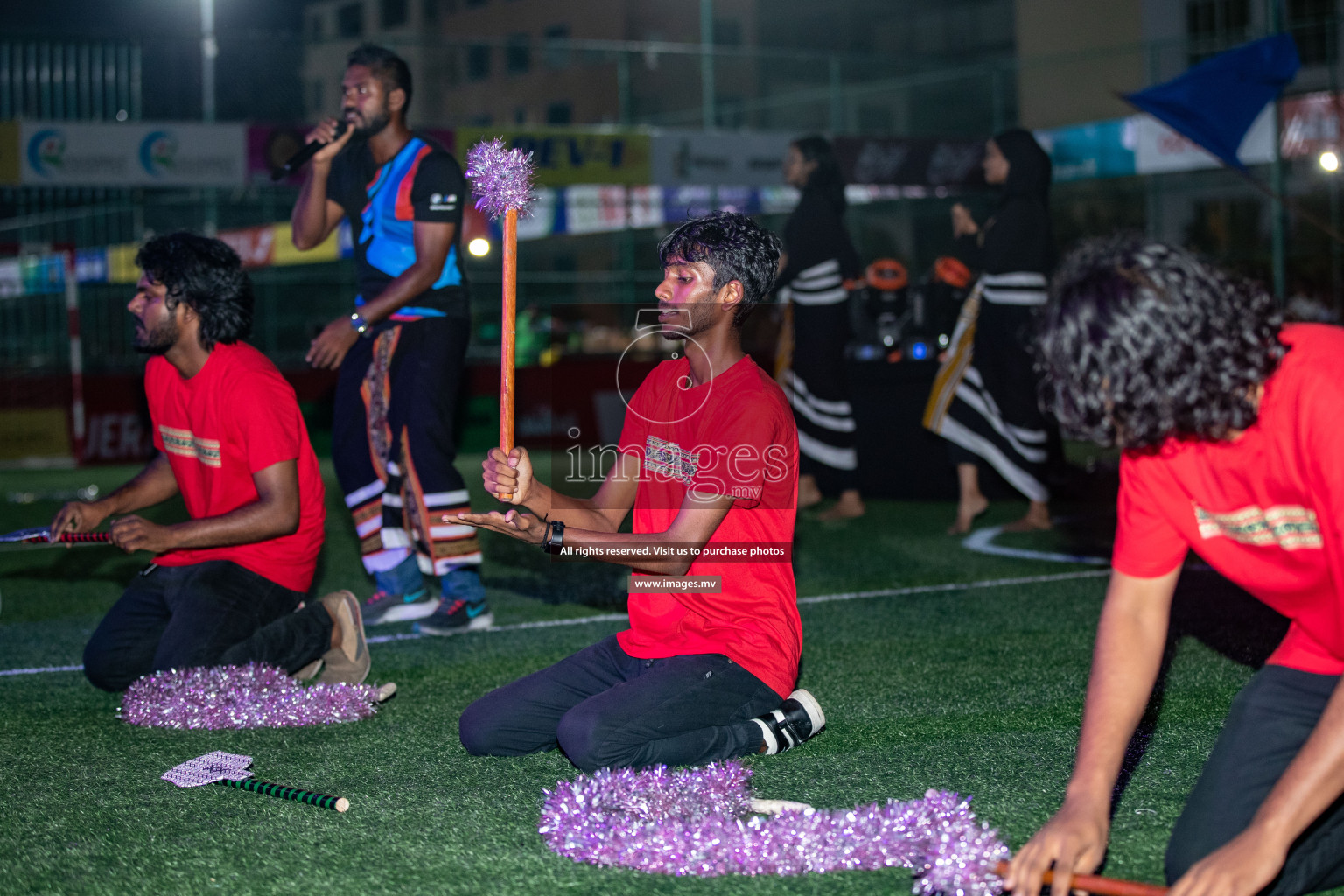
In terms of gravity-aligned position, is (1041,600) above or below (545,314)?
below

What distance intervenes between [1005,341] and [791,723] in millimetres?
4243

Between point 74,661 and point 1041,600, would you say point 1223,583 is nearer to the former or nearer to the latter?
point 1041,600

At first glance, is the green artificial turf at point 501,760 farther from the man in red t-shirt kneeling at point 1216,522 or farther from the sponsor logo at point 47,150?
the sponsor logo at point 47,150

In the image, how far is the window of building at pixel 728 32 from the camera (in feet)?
121

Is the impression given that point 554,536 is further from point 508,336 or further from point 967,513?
point 967,513

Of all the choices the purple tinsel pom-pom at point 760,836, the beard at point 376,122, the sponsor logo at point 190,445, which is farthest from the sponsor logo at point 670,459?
the beard at point 376,122

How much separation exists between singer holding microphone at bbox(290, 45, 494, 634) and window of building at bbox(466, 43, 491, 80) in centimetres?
2050

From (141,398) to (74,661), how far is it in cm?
907

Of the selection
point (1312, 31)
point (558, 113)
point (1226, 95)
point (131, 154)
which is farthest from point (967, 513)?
point (558, 113)

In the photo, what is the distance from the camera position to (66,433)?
12.8 metres

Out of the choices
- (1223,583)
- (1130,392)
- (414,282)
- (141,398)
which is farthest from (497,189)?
(141,398)

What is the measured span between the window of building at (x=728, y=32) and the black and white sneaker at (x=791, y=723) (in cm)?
3576

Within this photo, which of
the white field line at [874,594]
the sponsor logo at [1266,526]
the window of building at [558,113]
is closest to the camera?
the sponsor logo at [1266,526]

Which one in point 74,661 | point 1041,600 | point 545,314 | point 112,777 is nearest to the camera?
point 112,777
